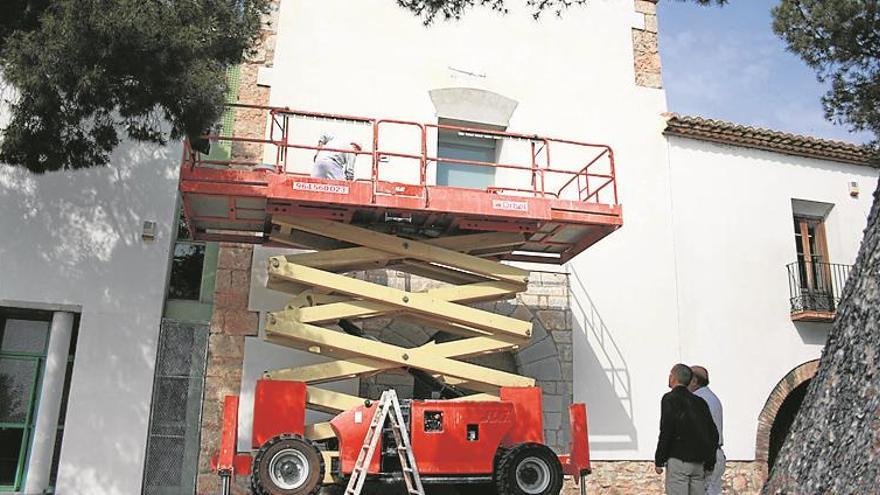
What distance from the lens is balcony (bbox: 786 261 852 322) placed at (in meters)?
11.5

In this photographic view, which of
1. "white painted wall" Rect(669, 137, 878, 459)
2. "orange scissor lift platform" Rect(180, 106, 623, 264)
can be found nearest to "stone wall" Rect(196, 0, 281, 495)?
"orange scissor lift platform" Rect(180, 106, 623, 264)

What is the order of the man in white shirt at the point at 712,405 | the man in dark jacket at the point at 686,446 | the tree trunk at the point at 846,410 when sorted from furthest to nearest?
1. the man in white shirt at the point at 712,405
2. the man in dark jacket at the point at 686,446
3. the tree trunk at the point at 846,410

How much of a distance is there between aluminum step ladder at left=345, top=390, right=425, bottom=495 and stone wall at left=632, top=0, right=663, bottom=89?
733 centimetres

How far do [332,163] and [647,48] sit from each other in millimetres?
6272

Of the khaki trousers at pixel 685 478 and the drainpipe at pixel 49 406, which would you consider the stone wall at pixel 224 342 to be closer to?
the drainpipe at pixel 49 406

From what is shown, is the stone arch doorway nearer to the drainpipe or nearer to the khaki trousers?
the khaki trousers

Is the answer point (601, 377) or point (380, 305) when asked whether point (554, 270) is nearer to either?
point (601, 377)

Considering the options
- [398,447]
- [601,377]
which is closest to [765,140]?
[601,377]

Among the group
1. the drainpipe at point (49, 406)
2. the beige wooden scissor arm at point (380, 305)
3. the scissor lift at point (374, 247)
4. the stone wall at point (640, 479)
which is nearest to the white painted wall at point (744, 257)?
the stone wall at point (640, 479)

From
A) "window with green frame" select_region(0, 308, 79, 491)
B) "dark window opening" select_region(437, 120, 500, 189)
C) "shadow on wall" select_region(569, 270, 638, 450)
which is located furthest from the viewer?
"dark window opening" select_region(437, 120, 500, 189)

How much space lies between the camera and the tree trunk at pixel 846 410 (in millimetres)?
2021

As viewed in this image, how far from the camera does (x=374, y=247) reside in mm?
8445

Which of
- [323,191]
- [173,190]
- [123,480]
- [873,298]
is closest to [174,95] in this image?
[323,191]

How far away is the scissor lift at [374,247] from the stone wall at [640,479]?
2.55 meters
